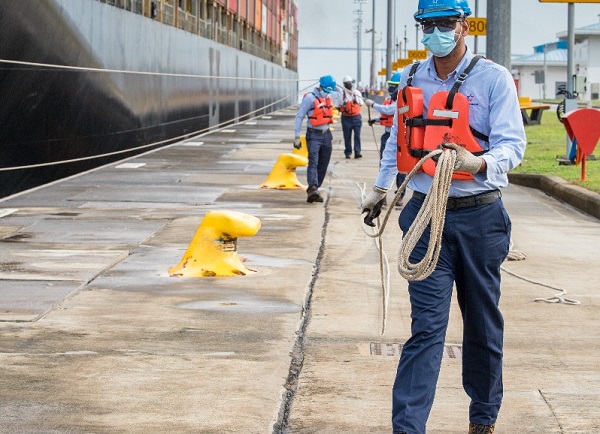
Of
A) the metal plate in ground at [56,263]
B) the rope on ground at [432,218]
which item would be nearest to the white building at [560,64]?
the metal plate in ground at [56,263]

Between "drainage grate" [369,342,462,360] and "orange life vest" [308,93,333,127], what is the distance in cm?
973

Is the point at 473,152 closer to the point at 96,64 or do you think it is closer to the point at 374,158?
the point at 96,64

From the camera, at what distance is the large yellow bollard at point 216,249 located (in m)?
10.8

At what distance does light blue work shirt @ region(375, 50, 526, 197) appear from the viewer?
5.30m

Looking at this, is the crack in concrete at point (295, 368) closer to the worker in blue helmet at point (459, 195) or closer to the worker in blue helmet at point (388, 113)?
the worker in blue helmet at point (459, 195)

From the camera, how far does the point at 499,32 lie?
1370 centimetres

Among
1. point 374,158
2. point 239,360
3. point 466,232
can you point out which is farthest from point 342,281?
point 374,158

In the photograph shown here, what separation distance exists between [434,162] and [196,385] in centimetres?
218

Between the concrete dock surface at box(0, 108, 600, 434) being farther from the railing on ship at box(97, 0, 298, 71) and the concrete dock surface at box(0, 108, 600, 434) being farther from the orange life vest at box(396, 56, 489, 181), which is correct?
the railing on ship at box(97, 0, 298, 71)

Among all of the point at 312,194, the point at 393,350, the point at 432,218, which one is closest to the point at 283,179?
the point at 312,194

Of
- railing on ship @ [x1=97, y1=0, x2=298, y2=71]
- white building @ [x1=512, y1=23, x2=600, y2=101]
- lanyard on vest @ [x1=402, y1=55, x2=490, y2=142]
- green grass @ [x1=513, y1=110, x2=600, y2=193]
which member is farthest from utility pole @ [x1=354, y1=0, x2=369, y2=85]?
lanyard on vest @ [x1=402, y1=55, x2=490, y2=142]

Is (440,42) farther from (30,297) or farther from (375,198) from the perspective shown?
(30,297)

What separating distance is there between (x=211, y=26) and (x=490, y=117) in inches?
1646

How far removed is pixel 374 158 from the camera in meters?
29.7
